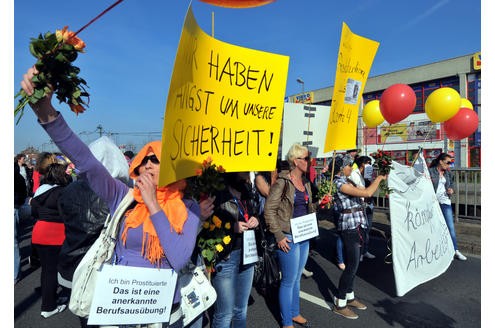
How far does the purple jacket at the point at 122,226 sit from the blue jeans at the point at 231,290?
26.1 inches

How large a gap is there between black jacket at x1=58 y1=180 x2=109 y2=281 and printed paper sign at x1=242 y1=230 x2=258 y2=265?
1223mm

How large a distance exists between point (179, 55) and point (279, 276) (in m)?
2.47

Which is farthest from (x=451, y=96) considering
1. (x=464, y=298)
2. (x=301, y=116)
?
(x=464, y=298)

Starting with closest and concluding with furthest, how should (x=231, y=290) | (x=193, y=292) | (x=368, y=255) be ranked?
(x=193, y=292) < (x=231, y=290) < (x=368, y=255)

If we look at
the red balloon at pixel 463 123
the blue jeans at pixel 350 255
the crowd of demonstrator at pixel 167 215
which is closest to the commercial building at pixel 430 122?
the red balloon at pixel 463 123

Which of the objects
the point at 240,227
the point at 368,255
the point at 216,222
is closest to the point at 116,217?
the point at 216,222

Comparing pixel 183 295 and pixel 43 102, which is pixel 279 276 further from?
pixel 43 102

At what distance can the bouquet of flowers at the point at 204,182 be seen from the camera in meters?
1.83

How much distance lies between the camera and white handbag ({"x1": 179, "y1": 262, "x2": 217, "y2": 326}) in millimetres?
1881

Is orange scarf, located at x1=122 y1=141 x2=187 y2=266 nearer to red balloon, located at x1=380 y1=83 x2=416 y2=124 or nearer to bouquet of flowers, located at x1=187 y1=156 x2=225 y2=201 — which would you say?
bouquet of flowers, located at x1=187 y1=156 x2=225 y2=201

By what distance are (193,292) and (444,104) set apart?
20.4 feet

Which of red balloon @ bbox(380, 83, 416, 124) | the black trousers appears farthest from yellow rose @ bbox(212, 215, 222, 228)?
red balloon @ bbox(380, 83, 416, 124)

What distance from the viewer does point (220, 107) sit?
2031mm

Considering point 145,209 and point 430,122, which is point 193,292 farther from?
point 430,122
